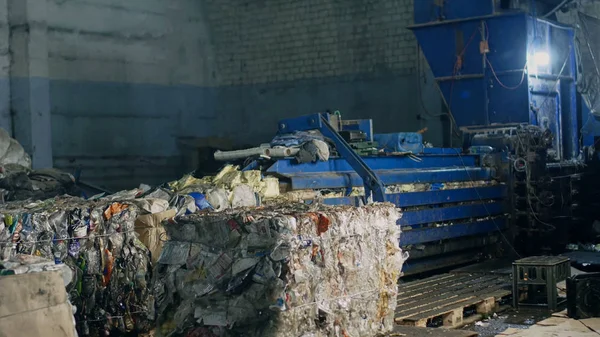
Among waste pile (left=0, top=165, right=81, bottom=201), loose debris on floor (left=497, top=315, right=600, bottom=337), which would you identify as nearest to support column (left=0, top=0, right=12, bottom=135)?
waste pile (left=0, top=165, right=81, bottom=201)

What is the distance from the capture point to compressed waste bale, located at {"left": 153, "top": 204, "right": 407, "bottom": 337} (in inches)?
191

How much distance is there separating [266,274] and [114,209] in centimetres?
214

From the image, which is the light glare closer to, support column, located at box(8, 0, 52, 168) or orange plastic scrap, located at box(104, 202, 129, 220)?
orange plastic scrap, located at box(104, 202, 129, 220)

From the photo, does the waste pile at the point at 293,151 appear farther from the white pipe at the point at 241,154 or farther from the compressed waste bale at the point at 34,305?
the compressed waste bale at the point at 34,305

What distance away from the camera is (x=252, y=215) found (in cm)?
498

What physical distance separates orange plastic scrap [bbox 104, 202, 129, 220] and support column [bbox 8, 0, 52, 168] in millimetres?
9616

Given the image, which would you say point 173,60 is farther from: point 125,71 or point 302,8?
point 302,8

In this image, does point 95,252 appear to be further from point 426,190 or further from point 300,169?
point 426,190

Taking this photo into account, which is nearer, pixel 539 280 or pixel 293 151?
pixel 539 280

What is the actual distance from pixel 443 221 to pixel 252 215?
18.6 feet

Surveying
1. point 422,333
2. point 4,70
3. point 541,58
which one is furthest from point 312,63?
point 422,333

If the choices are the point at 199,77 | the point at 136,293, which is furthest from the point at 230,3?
the point at 136,293

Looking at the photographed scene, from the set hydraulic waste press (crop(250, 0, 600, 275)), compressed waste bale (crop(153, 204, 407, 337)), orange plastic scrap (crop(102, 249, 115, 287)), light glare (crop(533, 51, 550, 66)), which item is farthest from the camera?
light glare (crop(533, 51, 550, 66))

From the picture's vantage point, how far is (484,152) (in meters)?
11.5
